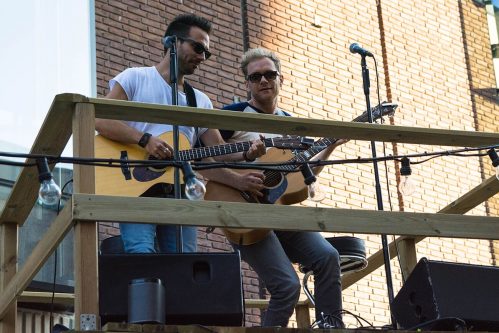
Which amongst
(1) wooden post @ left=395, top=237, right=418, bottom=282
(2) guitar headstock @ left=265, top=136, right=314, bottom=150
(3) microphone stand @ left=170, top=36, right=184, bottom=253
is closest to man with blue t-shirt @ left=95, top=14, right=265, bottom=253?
(3) microphone stand @ left=170, top=36, right=184, bottom=253

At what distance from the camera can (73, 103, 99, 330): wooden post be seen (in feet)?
15.9

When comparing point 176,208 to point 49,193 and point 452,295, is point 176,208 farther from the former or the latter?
point 452,295

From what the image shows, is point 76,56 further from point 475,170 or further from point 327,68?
point 475,170

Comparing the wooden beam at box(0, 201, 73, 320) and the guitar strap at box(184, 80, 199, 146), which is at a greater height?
the guitar strap at box(184, 80, 199, 146)

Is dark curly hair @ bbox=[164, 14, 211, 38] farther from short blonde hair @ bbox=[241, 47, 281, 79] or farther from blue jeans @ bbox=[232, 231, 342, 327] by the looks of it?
blue jeans @ bbox=[232, 231, 342, 327]

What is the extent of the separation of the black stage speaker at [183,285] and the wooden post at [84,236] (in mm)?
258

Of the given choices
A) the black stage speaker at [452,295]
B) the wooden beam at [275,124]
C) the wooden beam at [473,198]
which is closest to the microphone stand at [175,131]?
the wooden beam at [275,124]

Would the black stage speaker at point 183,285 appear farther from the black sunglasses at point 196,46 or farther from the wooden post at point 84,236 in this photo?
the black sunglasses at point 196,46

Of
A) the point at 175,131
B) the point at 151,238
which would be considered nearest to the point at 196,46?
the point at 175,131

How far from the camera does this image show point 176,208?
514 centimetres

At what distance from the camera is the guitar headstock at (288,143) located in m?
6.57

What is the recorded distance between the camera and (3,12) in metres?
9.76

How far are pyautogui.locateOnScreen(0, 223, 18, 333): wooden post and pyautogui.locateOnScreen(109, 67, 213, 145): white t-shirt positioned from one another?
89 centimetres

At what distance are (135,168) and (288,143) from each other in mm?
937
